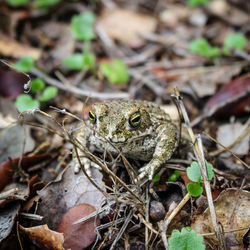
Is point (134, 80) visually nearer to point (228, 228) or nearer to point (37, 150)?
point (37, 150)


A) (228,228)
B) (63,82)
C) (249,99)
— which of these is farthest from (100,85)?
(228,228)

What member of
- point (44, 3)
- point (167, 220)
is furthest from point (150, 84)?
point (44, 3)

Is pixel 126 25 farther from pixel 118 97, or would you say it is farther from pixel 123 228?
pixel 123 228

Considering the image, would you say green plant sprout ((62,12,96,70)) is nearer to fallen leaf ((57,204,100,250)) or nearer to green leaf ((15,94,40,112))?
green leaf ((15,94,40,112))

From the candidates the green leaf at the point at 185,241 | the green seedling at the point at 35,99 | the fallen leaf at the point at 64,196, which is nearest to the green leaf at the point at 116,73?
the green seedling at the point at 35,99

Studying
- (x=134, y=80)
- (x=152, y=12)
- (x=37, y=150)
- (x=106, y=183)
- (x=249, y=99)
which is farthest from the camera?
A: (x=152, y=12)

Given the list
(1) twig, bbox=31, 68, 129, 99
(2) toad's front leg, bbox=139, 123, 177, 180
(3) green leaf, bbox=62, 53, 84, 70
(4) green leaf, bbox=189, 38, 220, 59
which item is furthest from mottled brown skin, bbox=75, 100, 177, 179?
(4) green leaf, bbox=189, 38, 220, 59

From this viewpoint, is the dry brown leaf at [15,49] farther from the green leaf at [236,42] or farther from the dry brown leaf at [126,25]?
the green leaf at [236,42]
